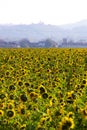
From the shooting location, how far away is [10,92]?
414 inches

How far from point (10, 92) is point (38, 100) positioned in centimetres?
144

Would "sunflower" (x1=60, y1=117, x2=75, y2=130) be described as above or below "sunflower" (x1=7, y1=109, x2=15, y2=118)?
above

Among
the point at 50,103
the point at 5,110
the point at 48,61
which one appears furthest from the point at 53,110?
the point at 48,61

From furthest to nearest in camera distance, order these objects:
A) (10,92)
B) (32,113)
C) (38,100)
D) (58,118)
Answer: (10,92), (38,100), (32,113), (58,118)

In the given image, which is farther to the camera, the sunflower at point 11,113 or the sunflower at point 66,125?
the sunflower at point 11,113

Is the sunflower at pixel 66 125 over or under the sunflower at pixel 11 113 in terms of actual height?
over

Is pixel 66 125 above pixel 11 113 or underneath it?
above

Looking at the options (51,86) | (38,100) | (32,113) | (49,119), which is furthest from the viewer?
(51,86)

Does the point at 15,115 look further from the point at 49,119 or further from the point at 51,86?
the point at 51,86

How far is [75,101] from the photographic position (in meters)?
8.66

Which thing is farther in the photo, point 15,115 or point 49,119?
point 15,115

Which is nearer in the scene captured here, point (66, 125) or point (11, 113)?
point (66, 125)

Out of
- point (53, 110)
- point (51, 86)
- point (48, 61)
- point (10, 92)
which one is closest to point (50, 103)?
point (53, 110)

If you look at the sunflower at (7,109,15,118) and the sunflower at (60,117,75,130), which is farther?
the sunflower at (7,109,15,118)
